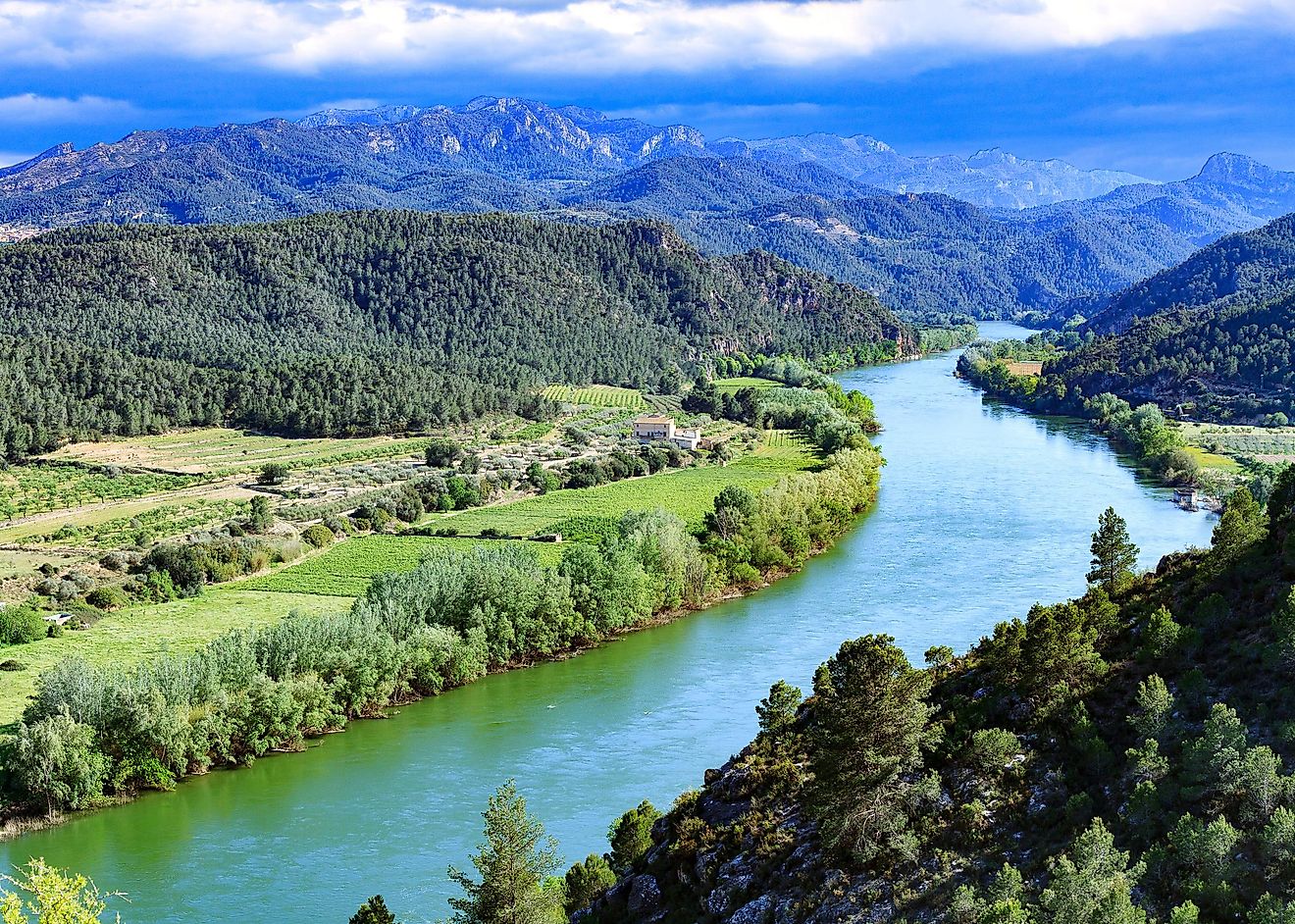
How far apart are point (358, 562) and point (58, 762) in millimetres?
23939

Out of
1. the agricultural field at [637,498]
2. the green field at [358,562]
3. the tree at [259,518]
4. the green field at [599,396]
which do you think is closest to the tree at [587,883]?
the green field at [358,562]

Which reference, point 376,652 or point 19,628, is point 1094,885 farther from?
point 19,628

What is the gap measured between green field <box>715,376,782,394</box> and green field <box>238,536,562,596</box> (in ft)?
239

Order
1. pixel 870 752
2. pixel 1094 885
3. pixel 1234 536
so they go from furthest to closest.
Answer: pixel 1234 536 → pixel 870 752 → pixel 1094 885

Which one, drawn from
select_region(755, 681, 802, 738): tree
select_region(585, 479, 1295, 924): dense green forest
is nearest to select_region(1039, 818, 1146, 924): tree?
select_region(585, 479, 1295, 924): dense green forest

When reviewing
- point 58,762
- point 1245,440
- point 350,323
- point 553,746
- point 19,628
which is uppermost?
point 350,323

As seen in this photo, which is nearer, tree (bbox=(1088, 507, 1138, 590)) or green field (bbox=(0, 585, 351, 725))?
tree (bbox=(1088, 507, 1138, 590))

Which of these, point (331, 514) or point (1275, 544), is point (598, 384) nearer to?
point (331, 514)

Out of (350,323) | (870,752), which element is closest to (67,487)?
(870,752)

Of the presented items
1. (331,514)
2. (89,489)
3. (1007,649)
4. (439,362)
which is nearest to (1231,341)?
(439,362)

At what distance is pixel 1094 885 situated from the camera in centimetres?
1611

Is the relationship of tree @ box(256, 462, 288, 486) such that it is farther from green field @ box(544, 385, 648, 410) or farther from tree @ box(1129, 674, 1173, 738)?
tree @ box(1129, 674, 1173, 738)

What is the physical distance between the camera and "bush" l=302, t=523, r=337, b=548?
197 ft

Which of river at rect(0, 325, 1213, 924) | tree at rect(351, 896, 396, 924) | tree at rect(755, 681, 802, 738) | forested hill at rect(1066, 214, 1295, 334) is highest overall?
forested hill at rect(1066, 214, 1295, 334)
